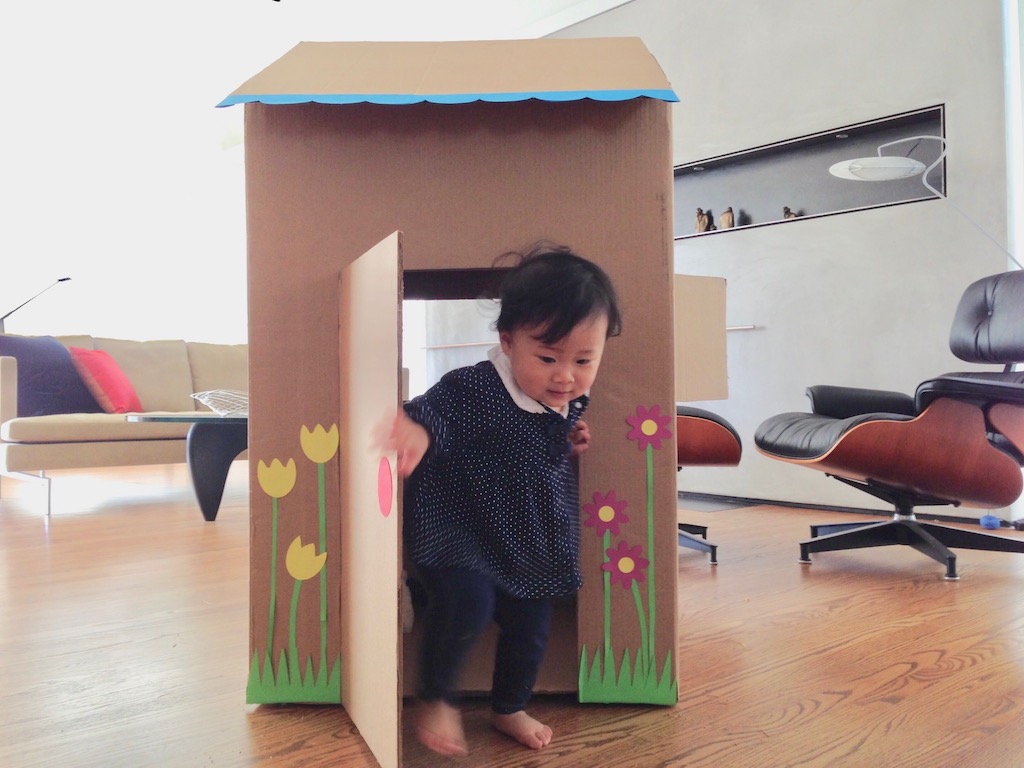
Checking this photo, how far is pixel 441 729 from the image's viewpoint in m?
0.96

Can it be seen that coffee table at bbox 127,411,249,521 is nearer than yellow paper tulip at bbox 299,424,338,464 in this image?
No

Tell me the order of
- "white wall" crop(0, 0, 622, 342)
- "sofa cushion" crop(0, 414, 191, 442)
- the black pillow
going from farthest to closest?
"white wall" crop(0, 0, 622, 342) → the black pillow → "sofa cushion" crop(0, 414, 191, 442)

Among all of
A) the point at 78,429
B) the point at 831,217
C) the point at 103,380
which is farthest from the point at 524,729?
the point at 103,380

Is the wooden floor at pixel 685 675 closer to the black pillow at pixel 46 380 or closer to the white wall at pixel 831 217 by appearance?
the white wall at pixel 831 217

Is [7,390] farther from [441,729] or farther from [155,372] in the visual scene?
[441,729]

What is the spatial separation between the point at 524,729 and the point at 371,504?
1.14 ft

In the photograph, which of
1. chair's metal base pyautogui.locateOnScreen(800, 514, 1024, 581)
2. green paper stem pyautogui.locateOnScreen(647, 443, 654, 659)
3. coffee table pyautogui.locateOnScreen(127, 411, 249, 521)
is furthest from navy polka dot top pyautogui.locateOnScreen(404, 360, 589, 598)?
coffee table pyautogui.locateOnScreen(127, 411, 249, 521)

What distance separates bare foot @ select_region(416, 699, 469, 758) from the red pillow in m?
3.55

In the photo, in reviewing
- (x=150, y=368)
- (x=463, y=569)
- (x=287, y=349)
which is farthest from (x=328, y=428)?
(x=150, y=368)

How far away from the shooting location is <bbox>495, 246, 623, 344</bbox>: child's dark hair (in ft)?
3.43

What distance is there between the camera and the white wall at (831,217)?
297cm

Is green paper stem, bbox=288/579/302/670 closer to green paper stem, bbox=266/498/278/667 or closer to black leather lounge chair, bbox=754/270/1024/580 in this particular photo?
green paper stem, bbox=266/498/278/667

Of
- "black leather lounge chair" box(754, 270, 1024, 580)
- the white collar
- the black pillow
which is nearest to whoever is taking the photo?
the white collar

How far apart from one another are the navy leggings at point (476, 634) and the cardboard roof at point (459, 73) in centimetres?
62
